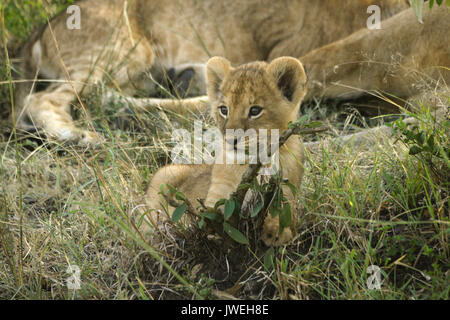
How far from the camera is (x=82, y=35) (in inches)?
156

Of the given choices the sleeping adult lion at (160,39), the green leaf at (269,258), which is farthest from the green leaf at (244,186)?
the sleeping adult lion at (160,39)

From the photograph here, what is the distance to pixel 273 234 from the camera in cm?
191

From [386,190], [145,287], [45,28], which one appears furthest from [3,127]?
[386,190]

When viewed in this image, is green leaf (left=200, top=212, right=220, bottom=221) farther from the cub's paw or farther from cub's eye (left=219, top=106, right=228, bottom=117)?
cub's eye (left=219, top=106, right=228, bottom=117)

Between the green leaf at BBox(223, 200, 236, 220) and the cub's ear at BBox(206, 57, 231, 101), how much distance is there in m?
0.48

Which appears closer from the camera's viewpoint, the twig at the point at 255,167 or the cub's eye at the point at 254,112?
the twig at the point at 255,167

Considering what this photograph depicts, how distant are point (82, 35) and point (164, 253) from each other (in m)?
2.43

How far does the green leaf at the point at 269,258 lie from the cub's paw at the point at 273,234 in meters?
0.05

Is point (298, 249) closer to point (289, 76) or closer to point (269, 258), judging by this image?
point (269, 258)

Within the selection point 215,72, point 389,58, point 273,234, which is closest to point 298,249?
point 273,234

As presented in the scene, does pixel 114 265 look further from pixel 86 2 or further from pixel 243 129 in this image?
pixel 86 2

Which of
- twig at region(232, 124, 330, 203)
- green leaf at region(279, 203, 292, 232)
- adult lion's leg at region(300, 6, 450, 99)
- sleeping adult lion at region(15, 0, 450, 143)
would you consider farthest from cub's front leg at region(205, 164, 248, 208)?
sleeping adult lion at region(15, 0, 450, 143)

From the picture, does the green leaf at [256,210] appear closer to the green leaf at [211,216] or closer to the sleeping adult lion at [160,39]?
the green leaf at [211,216]

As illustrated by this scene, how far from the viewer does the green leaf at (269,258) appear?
5.93ft
